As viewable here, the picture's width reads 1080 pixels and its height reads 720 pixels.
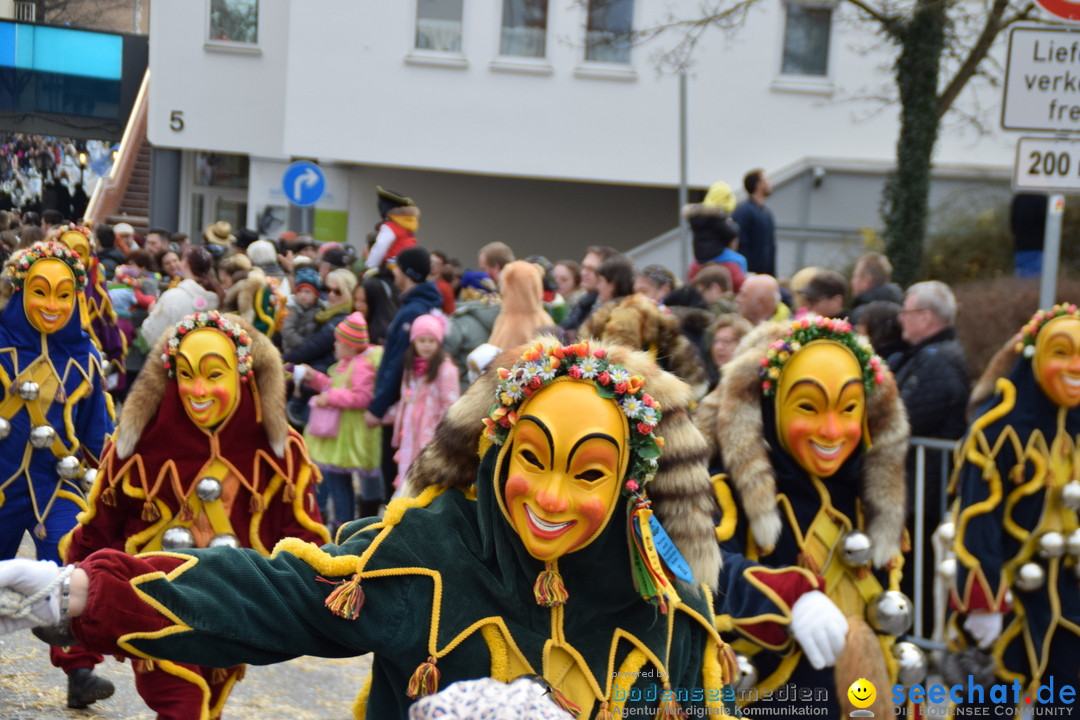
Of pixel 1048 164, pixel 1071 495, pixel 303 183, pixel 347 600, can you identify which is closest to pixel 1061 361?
pixel 1071 495

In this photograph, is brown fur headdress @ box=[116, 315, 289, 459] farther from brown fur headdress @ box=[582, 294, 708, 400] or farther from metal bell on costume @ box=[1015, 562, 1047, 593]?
metal bell on costume @ box=[1015, 562, 1047, 593]

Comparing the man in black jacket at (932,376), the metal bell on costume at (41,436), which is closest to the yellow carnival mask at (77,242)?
the metal bell on costume at (41,436)

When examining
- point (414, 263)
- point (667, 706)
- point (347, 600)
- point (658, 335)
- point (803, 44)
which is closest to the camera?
point (347, 600)

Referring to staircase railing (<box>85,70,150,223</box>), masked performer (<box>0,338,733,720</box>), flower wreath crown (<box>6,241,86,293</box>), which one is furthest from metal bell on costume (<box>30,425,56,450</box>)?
staircase railing (<box>85,70,150,223</box>)

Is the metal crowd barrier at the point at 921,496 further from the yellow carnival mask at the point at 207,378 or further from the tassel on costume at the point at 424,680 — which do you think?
the tassel on costume at the point at 424,680

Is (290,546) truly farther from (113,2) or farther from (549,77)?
(549,77)

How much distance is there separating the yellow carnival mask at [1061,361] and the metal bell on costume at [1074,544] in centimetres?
49

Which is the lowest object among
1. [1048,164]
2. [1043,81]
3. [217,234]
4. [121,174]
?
[217,234]

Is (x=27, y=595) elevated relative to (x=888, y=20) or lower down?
lower down

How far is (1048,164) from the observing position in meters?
5.36

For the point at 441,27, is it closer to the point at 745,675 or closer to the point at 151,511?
the point at 151,511

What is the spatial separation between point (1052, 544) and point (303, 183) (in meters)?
10.7

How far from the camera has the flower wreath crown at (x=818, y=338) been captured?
4.23 m

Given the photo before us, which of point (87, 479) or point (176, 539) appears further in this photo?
point (87, 479)
